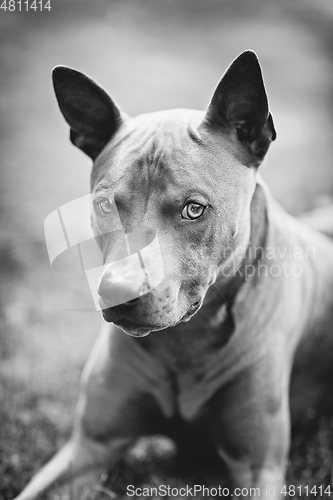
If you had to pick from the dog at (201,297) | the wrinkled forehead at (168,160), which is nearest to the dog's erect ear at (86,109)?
the dog at (201,297)

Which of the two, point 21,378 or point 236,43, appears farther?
point 236,43

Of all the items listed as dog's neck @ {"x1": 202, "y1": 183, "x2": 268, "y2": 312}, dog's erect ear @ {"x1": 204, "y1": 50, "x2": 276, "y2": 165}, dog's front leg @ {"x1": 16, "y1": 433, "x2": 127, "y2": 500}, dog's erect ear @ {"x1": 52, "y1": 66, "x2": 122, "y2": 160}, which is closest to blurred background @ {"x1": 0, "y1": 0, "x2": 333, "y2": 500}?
dog's front leg @ {"x1": 16, "y1": 433, "x2": 127, "y2": 500}

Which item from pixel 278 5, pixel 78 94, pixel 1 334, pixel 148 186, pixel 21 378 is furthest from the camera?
pixel 278 5

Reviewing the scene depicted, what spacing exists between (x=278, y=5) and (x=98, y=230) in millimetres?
5742

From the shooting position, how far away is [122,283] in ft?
5.88

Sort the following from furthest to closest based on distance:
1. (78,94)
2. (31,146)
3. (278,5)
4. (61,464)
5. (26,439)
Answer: (31,146)
(278,5)
(26,439)
(61,464)
(78,94)

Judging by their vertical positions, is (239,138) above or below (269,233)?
above

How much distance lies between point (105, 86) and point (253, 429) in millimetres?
5624

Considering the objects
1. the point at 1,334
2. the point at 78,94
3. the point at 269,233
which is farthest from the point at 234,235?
the point at 1,334

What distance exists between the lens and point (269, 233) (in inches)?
95.5

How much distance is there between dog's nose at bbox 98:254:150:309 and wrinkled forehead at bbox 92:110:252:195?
0.32m

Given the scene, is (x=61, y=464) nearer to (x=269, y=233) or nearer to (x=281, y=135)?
(x=269, y=233)

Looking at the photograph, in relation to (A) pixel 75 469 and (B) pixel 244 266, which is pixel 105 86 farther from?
(A) pixel 75 469

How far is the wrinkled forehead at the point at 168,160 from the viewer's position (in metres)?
2.01
